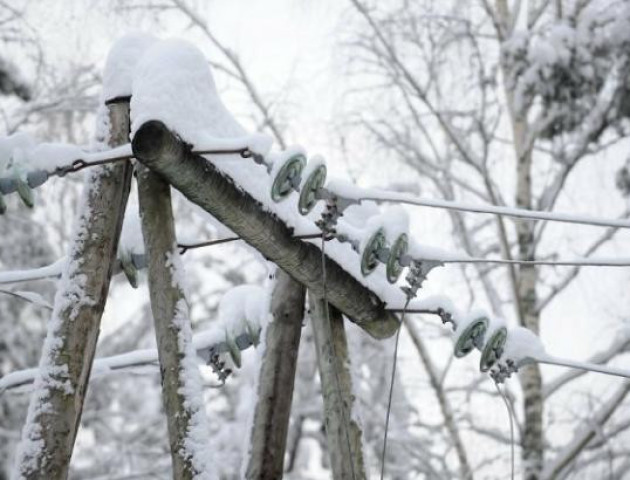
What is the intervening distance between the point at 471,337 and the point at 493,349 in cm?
9

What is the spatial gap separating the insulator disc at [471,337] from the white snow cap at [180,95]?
3.29ft

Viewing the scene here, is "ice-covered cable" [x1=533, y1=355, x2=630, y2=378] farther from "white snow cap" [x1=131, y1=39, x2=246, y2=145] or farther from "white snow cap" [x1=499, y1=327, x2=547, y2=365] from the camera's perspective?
A: "white snow cap" [x1=131, y1=39, x2=246, y2=145]

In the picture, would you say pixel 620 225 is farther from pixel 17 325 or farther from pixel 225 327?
pixel 17 325

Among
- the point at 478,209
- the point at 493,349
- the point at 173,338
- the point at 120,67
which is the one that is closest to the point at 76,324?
the point at 173,338

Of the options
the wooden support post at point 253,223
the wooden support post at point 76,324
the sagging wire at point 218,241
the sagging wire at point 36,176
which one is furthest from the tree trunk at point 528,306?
the sagging wire at point 36,176

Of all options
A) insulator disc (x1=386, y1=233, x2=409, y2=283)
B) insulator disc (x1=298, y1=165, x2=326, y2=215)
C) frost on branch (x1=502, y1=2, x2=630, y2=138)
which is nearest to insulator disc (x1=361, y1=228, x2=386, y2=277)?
insulator disc (x1=386, y1=233, x2=409, y2=283)

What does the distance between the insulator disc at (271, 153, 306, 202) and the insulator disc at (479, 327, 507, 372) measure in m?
0.91

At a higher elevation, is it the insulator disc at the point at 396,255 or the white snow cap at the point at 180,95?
the white snow cap at the point at 180,95

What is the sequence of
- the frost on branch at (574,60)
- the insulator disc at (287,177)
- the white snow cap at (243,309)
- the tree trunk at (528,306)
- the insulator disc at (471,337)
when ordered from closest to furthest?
the insulator disc at (287,177) < the insulator disc at (471,337) < the white snow cap at (243,309) < the frost on branch at (574,60) < the tree trunk at (528,306)

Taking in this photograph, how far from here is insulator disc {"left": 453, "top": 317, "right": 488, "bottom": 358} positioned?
3303 millimetres

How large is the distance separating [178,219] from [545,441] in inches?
218

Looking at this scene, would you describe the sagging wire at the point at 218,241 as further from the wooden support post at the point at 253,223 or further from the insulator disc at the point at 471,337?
the insulator disc at the point at 471,337

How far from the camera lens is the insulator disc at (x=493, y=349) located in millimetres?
3318

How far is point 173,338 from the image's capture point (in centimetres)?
293
